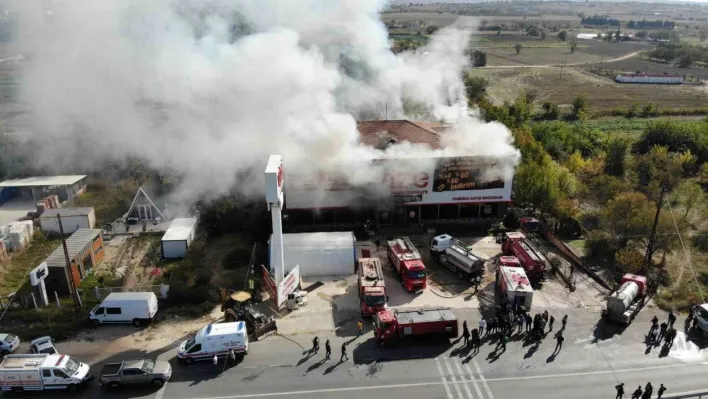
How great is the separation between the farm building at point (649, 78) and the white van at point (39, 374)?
113 m

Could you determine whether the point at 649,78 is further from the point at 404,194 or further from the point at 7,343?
the point at 7,343

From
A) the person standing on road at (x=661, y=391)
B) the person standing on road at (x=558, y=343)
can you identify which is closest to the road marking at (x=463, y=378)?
the person standing on road at (x=558, y=343)

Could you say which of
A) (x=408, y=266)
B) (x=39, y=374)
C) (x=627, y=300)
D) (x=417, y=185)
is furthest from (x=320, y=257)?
(x=627, y=300)

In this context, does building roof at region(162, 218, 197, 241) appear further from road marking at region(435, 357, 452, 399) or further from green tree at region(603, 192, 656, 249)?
green tree at region(603, 192, 656, 249)

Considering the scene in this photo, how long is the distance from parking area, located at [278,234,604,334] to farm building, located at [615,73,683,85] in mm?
94854

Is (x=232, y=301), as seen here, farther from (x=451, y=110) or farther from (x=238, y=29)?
(x=451, y=110)

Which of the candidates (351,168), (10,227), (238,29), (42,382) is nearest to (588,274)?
(351,168)

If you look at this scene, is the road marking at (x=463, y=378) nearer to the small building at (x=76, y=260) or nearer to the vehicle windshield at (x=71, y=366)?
the vehicle windshield at (x=71, y=366)

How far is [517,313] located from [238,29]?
2995 cm

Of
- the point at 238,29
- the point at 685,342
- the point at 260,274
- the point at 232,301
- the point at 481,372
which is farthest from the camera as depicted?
the point at 238,29

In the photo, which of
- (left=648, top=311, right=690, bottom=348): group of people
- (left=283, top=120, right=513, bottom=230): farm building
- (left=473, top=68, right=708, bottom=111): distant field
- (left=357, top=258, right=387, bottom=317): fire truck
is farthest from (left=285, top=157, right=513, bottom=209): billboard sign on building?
(left=473, top=68, right=708, bottom=111): distant field

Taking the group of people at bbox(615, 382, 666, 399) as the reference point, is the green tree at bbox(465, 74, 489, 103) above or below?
above

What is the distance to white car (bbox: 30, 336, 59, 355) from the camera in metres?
19.4

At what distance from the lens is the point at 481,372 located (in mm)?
18781
